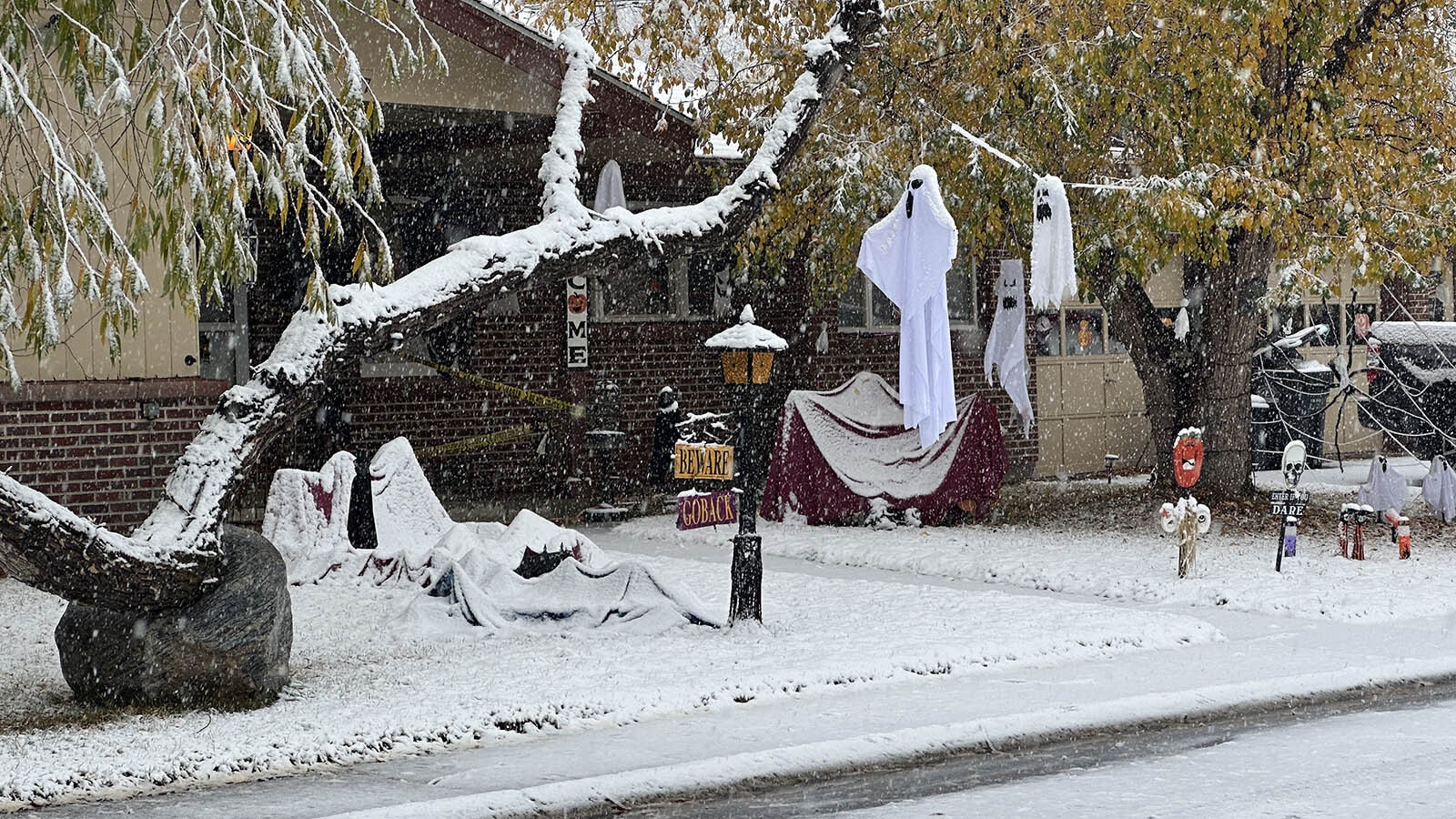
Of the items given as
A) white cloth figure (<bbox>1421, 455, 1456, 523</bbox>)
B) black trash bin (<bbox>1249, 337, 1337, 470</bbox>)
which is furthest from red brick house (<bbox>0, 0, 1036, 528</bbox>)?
white cloth figure (<bbox>1421, 455, 1456, 523</bbox>)

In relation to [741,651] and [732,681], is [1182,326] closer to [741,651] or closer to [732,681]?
[741,651]

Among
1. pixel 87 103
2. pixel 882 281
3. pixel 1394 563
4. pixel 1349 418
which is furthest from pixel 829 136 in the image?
pixel 1349 418

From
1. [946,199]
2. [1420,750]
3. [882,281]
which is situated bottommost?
[1420,750]

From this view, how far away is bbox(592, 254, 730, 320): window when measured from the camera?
19.3 meters

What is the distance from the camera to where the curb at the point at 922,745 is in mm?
6492

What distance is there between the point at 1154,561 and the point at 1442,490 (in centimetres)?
389

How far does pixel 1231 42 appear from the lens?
45.9 feet

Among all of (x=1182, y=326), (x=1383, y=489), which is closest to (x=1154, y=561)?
(x=1383, y=489)

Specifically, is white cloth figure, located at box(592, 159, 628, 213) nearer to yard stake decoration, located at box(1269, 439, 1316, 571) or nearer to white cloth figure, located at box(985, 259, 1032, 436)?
white cloth figure, located at box(985, 259, 1032, 436)

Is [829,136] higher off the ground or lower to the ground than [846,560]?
higher

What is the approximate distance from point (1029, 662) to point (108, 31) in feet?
19.0

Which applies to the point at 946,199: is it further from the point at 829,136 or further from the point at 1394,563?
the point at 1394,563

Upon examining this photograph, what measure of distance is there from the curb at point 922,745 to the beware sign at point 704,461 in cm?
593

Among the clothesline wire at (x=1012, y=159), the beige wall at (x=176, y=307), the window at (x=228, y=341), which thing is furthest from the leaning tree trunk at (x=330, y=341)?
the window at (x=228, y=341)
